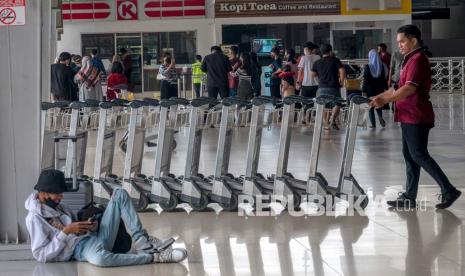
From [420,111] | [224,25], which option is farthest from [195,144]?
[224,25]

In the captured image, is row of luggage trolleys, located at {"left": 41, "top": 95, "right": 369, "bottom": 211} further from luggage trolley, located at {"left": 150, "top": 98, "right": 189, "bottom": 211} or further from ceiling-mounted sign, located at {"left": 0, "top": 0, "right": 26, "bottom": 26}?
ceiling-mounted sign, located at {"left": 0, "top": 0, "right": 26, "bottom": 26}

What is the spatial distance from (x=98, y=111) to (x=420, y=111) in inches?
139

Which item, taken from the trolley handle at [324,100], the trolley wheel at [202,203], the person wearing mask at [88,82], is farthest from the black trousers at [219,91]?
the trolley handle at [324,100]

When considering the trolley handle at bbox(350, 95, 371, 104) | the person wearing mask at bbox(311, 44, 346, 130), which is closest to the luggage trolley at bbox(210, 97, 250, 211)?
the trolley handle at bbox(350, 95, 371, 104)

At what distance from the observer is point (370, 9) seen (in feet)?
113

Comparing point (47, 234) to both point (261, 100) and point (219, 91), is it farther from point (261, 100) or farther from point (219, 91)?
point (219, 91)

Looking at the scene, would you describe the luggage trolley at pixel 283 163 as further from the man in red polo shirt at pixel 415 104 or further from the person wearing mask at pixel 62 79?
the person wearing mask at pixel 62 79

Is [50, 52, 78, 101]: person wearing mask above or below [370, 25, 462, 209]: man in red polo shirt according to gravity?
above

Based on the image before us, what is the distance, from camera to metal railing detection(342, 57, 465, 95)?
115 feet

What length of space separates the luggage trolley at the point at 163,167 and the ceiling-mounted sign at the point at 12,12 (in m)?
2.31

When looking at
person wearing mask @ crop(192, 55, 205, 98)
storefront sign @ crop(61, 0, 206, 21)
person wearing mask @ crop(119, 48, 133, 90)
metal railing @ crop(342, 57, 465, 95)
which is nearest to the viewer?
person wearing mask @ crop(119, 48, 133, 90)

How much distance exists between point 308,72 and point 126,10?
13.6 m

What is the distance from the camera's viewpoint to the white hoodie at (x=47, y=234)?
25.6 feet

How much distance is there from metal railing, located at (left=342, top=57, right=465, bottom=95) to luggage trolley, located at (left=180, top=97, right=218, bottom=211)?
2524 cm
